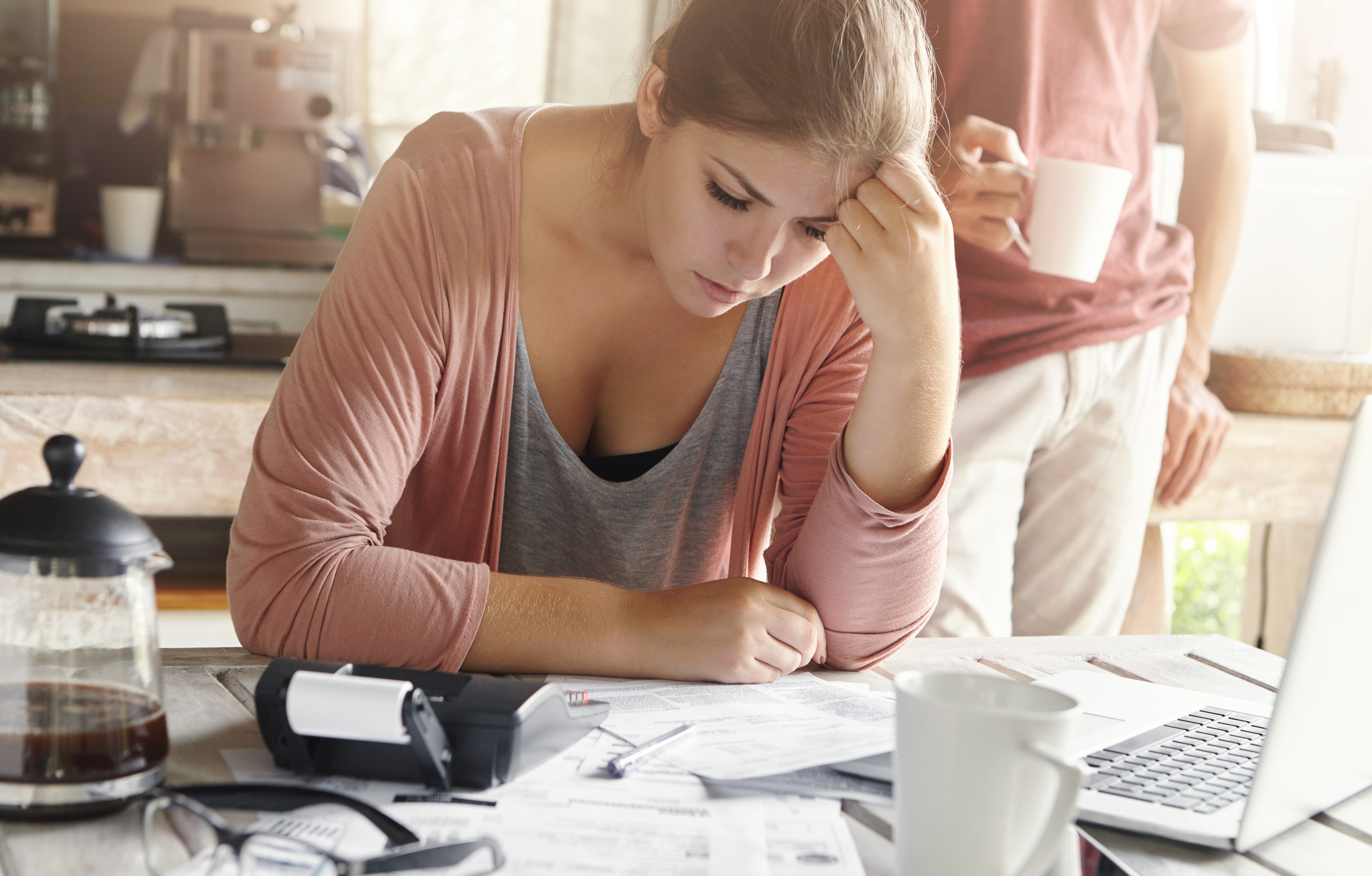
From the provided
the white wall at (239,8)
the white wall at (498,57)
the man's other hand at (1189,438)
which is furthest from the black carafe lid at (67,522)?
the white wall at (239,8)

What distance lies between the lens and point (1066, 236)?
1.40 metres

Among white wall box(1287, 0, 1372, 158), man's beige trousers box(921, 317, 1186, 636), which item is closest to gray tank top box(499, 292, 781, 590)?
man's beige trousers box(921, 317, 1186, 636)

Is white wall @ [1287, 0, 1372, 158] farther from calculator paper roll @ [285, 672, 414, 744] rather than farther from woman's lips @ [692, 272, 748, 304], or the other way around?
calculator paper roll @ [285, 672, 414, 744]

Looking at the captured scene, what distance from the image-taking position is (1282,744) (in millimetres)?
617

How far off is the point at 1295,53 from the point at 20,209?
3.01 m

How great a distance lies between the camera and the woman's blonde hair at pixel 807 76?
89 cm

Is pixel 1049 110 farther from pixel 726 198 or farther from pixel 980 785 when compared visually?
pixel 980 785

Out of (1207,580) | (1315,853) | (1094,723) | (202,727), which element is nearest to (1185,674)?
(1094,723)

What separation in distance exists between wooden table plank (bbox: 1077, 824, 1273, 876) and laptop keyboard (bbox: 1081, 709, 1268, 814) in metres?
0.03

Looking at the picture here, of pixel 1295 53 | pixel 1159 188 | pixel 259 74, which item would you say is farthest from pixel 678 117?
pixel 1295 53

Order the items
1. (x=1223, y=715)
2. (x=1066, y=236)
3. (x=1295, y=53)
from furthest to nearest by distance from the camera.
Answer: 1. (x=1295, y=53)
2. (x=1066, y=236)
3. (x=1223, y=715)

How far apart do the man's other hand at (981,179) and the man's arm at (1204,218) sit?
47 cm

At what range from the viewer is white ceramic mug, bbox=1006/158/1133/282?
1.37m

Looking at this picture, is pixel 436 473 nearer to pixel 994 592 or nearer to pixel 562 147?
pixel 562 147
